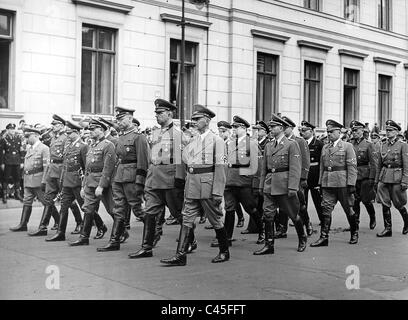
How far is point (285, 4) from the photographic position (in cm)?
Answer: 1923

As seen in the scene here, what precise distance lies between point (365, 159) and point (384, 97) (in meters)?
12.9

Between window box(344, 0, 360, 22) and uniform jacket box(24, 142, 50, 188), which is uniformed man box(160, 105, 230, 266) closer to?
uniform jacket box(24, 142, 50, 188)

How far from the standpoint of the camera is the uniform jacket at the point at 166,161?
8055mm

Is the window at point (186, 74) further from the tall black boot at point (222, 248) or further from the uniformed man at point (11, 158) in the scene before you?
the tall black boot at point (222, 248)

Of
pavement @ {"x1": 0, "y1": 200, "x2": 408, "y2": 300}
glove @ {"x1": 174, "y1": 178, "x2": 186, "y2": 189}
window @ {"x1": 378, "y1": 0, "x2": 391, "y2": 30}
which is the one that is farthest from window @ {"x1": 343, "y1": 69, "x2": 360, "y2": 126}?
glove @ {"x1": 174, "y1": 178, "x2": 186, "y2": 189}

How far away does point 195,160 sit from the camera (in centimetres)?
770

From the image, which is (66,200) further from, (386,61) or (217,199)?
(386,61)

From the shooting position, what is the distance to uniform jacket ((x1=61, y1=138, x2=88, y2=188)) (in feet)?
31.2

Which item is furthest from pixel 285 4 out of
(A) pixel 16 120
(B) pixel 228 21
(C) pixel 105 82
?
(A) pixel 16 120

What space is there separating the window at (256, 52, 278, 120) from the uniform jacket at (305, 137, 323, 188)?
7559mm

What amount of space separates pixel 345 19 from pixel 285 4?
10.0 feet

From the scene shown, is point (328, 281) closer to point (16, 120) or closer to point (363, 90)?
point (16, 120)

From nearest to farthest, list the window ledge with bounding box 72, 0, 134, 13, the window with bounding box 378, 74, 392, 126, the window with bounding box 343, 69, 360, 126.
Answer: the window ledge with bounding box 72, 0, 134, 13 → the window with bounding box 343, 69, 360, 126 → the window with bounding box 378, 74, 392, 126

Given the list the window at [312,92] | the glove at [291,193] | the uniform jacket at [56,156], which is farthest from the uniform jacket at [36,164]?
the window at [312,92]
